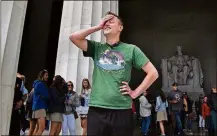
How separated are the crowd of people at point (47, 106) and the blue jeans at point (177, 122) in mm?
1967

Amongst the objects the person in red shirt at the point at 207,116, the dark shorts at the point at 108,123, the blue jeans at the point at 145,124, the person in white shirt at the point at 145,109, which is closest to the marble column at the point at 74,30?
the person in white shirt at the point at 145,109

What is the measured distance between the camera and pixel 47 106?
17.4 feet

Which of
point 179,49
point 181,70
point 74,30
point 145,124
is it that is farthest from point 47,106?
point 181,70

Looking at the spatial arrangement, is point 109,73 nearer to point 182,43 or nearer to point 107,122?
point 107,122

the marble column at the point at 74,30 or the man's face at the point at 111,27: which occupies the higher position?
the marble column at the point at 74,30

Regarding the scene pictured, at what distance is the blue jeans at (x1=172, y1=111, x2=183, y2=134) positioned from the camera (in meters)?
5.07

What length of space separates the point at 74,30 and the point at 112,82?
5.76 meters

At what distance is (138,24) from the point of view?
1025cm

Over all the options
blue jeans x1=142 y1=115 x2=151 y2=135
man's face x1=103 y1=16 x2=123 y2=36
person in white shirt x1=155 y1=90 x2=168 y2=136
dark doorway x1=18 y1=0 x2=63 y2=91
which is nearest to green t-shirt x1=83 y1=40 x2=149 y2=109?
man's face x1=103 y1=16 x2=123 y2=36

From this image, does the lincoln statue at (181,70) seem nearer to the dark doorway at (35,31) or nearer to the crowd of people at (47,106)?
the crowd of people at (47,106)

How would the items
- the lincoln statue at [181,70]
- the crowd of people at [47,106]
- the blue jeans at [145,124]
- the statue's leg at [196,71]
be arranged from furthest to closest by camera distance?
the lincoln statue at [181,70] → the statue's leg at [196,71] → the crowd of people at [47,106] → the blue jeans at [145,124]

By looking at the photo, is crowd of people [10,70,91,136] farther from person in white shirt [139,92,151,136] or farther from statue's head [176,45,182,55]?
statue's head [176,45,182,55]

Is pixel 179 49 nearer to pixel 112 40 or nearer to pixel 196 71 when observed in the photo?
pixel 196 71

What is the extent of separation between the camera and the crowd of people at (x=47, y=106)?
16.6 feet
